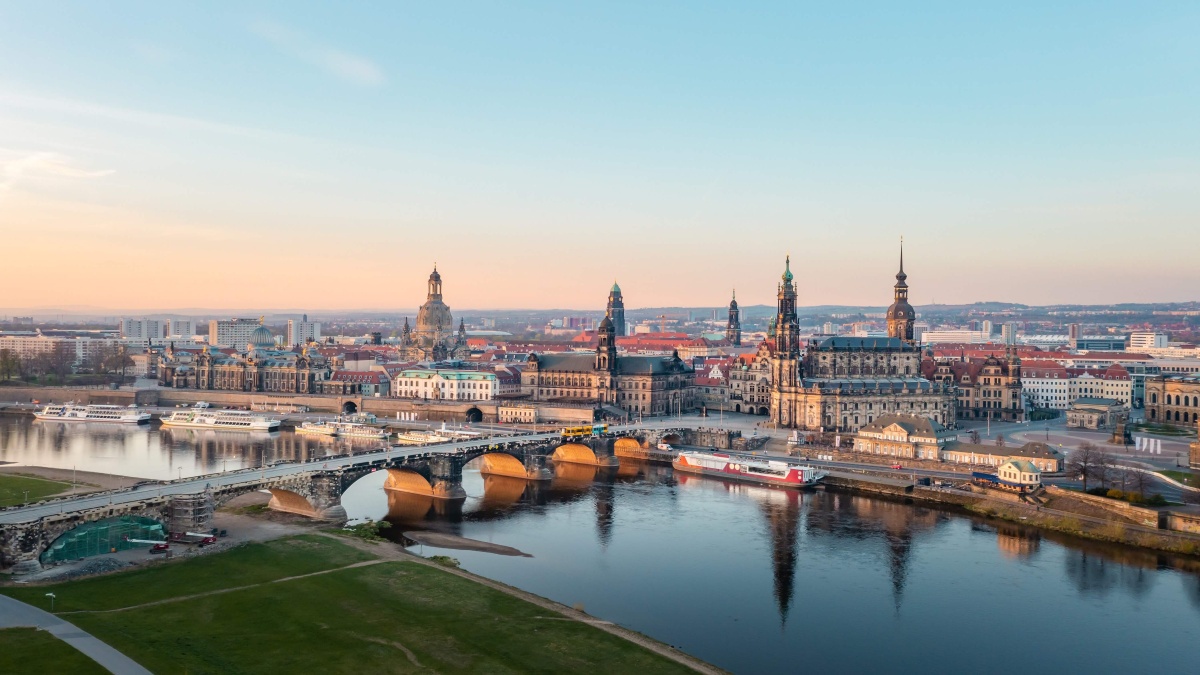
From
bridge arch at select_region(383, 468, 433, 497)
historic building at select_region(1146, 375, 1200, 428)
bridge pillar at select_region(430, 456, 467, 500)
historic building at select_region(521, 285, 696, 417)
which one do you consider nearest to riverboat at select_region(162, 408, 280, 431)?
historic building at select_region(521, 285, 696, 417)

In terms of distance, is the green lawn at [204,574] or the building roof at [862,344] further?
the building roof at [862,344]

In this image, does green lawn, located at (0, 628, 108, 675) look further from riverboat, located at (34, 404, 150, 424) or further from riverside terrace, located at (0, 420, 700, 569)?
riverboat, located at (34, 404, 150, 424)

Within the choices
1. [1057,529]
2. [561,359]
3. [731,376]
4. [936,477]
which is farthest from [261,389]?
[1057,529]

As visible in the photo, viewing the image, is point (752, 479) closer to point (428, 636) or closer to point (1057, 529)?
point (1057, 529)

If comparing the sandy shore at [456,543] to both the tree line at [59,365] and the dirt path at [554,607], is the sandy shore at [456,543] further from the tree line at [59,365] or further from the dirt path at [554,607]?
the tree line at [59,365]

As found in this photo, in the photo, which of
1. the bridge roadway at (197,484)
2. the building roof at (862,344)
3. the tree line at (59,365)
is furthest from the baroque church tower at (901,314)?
the tree line at (59,365)
